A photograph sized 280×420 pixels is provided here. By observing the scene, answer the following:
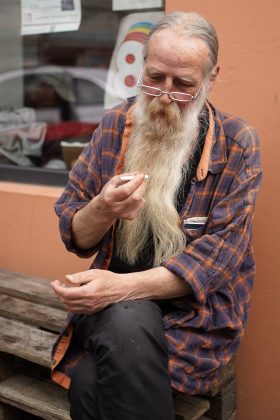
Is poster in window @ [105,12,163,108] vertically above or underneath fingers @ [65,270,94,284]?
above

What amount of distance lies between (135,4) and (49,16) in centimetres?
62

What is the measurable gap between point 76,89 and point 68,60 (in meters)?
0.18

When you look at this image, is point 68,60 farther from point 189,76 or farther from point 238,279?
point 238,279

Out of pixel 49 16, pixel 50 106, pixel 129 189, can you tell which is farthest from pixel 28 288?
pixel 49 16

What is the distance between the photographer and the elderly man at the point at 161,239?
1973 millimetres

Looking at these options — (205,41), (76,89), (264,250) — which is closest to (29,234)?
(76,89)

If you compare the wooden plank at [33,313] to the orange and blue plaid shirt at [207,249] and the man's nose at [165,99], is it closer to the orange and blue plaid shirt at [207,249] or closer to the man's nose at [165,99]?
the orange and blue plaid shirt at [207,249]

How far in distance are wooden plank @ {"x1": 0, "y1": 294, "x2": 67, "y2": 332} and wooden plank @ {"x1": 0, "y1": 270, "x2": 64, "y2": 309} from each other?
3 cm

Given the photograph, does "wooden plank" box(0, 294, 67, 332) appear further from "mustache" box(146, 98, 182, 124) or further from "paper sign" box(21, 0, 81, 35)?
"paper sign" box(21, 0, 81, 35)

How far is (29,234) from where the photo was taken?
347cm

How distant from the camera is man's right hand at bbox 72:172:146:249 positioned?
204 cm

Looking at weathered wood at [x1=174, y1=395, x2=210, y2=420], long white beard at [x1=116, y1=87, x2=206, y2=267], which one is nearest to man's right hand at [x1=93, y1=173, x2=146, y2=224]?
long white beard at [x1=116, y1=87, x2=206, y2=267]

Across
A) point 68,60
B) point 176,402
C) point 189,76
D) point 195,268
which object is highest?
point 189,76

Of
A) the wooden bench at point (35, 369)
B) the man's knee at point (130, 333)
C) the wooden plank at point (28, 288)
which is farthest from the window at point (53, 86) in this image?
the man's knee at point (130, 333)
